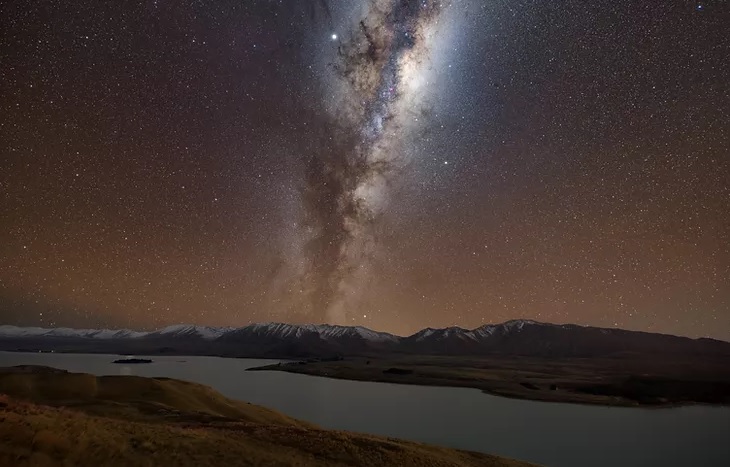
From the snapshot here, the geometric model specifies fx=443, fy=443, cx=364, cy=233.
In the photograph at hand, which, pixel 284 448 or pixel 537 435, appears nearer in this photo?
pixel 284 448

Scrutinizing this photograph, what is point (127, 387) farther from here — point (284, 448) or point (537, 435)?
point (537, 435)

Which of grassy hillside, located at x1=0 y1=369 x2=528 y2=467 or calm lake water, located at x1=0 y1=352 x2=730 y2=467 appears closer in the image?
grassy hillside, located at x1=0 y1=369 x2=528 y2=467

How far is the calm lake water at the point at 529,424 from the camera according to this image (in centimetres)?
6044

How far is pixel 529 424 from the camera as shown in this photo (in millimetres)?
81312

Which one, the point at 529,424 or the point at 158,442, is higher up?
the point at 158,442

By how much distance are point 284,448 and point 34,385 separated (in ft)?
145

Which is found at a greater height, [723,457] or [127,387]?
[127,387]

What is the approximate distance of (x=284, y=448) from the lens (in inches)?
1137

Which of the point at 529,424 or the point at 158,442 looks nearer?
the point at 158,442

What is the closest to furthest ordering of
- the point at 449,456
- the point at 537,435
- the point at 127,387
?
the point at 449,456
the point at 127,387
the point at 537,435

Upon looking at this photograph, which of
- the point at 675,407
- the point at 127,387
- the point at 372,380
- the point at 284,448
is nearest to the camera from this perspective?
the point at 284,448

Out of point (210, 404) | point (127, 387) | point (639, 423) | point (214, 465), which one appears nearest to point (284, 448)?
point (214, 465)

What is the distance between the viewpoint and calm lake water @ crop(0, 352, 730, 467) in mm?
60438

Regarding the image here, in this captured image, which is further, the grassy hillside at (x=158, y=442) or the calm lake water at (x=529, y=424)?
the calm lake water at (x=529, y=424)
